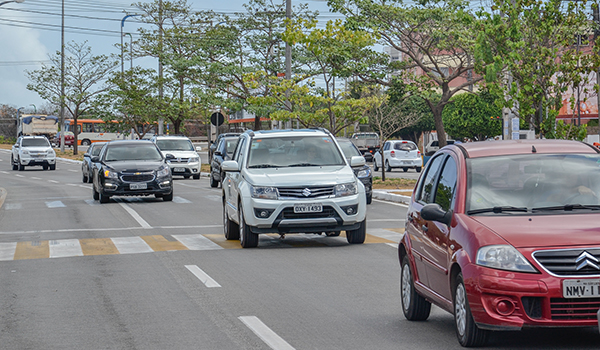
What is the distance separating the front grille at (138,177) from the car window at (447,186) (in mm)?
17072

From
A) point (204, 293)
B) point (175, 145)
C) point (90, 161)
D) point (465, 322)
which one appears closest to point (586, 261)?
point (465, 322)

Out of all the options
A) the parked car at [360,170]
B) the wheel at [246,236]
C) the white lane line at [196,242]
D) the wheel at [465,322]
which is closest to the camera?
the wheel at [465,322]

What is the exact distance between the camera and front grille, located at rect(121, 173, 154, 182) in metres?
23.6

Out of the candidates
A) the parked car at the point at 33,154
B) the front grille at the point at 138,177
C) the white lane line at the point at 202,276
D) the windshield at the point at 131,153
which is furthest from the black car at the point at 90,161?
the white lane line at the point at 202,276

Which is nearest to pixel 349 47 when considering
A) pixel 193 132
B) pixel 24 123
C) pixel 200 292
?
pixel 200 292

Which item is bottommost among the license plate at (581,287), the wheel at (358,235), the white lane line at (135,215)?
the white lane line at (135,215)

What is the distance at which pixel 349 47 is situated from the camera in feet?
97.5

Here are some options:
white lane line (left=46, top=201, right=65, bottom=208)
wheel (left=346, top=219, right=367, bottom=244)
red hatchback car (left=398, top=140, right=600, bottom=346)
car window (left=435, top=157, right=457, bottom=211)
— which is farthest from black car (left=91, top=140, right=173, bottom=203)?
car window (left=435, top=157, right=457, bottom=211)

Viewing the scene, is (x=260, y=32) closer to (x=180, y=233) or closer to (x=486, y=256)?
(x=180, y=233)

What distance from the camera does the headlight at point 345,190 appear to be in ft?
43.5

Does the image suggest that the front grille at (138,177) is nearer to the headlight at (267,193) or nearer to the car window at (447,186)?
the headlight at (267,193)

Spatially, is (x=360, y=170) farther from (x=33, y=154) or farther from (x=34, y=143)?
(x=34, y=143)

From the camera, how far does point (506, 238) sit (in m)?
6.06

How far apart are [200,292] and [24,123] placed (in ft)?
304
